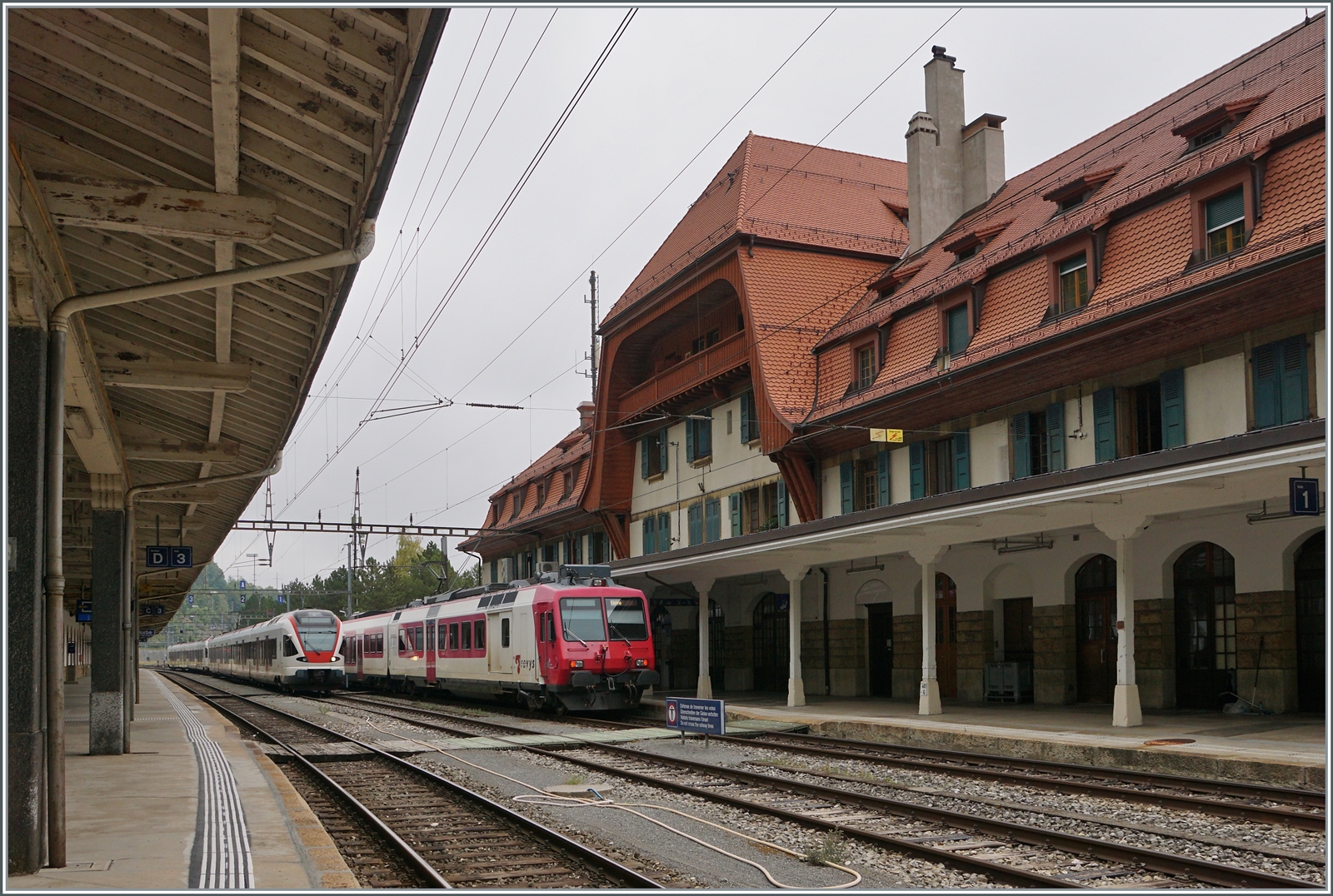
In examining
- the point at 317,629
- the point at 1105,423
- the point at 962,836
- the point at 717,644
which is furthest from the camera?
the point at 317,629

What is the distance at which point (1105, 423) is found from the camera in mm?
20656

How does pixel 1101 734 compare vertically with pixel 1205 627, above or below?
below

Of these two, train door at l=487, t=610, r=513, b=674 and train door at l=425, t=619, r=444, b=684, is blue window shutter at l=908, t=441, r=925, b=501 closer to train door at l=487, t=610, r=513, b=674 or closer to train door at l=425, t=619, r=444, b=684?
train door at l=487, t=610, r=513, b=674

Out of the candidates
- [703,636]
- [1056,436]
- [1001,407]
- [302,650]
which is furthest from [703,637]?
[302,650]

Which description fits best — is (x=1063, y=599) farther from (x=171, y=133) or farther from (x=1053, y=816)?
(x=171, y=133)

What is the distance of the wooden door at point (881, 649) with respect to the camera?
27.6m

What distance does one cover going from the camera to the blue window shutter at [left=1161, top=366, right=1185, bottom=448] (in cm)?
1919

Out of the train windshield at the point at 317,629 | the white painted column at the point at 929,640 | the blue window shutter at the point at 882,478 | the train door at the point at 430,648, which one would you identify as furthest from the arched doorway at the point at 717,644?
the white painted column at the point at 929,640

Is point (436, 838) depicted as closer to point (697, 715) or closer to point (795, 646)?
point (697, 715)

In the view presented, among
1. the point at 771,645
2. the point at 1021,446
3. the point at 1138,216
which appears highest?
the point at 1138,216

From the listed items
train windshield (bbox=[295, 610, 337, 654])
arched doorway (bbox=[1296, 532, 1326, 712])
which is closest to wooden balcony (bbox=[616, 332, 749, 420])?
train windshield (bbox=[295, 610, 337, 654])

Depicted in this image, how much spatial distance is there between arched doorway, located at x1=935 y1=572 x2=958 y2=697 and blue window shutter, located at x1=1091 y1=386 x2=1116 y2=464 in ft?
18.5

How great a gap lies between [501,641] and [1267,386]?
15.8 m

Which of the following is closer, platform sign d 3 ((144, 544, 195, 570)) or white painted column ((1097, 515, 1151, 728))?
white painted column ((1097, 515, 1151, 728))
